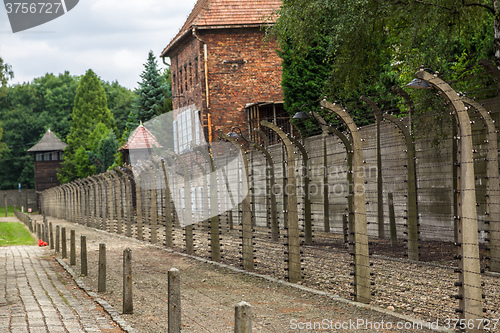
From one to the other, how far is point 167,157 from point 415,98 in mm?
9101

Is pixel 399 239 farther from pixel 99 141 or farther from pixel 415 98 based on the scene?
pixel 99 141

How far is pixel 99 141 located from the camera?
78750 mm

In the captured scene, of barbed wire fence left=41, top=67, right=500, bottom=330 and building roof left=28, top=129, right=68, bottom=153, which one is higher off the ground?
building roof left=28, top=129, right=68, bottom=153

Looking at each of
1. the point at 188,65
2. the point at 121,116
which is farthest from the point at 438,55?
the point at 121,116

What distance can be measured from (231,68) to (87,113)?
58.8 meters

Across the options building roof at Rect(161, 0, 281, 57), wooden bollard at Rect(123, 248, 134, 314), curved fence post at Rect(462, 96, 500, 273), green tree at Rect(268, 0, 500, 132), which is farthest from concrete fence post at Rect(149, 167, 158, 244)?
building roof at Rect(161, 0, 281, 57)

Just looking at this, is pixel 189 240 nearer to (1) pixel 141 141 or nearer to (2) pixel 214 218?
(2) pixel 214 218

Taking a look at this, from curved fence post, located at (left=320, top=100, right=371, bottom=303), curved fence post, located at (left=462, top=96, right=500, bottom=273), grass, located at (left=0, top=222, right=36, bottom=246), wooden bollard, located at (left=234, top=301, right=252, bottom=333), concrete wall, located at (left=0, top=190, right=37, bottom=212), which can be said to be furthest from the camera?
concrete wall, located at (left=0, top=190, right=37, bottom=212)

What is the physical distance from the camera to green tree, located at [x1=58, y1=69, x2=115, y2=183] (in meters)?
90.9

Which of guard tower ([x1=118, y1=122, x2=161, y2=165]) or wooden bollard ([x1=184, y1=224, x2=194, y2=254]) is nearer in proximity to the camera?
wooden bollard ([x1=184, y1=224, x2=194, y2=254])

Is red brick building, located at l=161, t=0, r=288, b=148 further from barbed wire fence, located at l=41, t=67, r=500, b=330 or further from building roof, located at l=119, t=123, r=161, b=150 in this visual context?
building roof, located at l=119, t=123, r=161, b=150

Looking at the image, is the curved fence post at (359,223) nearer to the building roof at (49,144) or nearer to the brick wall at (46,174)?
the building roof at (49,144)

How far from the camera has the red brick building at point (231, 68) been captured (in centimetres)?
3819

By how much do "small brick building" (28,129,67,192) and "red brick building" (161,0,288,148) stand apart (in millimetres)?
56787
